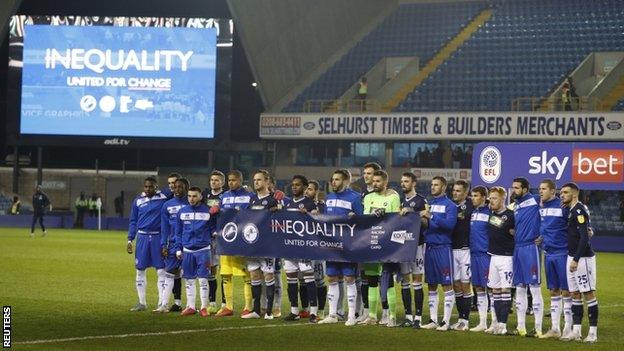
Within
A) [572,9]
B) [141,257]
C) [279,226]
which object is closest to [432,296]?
[279,226]

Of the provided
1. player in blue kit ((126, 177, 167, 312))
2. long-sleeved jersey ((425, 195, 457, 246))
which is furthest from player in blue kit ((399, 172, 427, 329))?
player in blue kit ((126, 177, 167, 312))

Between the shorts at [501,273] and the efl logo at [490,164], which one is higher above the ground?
the efl logo at [490,164]

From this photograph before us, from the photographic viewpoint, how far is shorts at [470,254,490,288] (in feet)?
59.0

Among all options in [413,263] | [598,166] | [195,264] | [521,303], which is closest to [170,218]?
[195,264]

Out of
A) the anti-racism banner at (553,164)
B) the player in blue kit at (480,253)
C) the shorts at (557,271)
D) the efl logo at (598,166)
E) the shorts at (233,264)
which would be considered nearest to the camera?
the shorts at (557,271)

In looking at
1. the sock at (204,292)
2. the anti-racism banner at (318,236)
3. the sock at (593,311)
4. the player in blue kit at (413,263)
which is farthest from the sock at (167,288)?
the sock at (593,311)

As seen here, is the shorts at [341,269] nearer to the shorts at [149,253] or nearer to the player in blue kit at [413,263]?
the player in blue kit at [413,263]

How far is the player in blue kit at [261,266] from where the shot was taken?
19234mm

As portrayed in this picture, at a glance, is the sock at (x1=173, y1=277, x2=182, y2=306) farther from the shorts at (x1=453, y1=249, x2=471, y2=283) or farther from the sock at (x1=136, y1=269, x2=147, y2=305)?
the shorts at (x1=453, y1=249, x2=471, y2=283)

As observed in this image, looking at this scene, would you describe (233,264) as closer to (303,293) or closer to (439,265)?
(303,293)

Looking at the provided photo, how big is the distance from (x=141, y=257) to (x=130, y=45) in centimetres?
3171

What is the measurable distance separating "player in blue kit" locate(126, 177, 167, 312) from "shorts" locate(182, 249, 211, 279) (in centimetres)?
71

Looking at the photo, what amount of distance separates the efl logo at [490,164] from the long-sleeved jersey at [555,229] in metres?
7.32

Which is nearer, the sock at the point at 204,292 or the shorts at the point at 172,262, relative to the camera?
the sock at the point at 204,292
